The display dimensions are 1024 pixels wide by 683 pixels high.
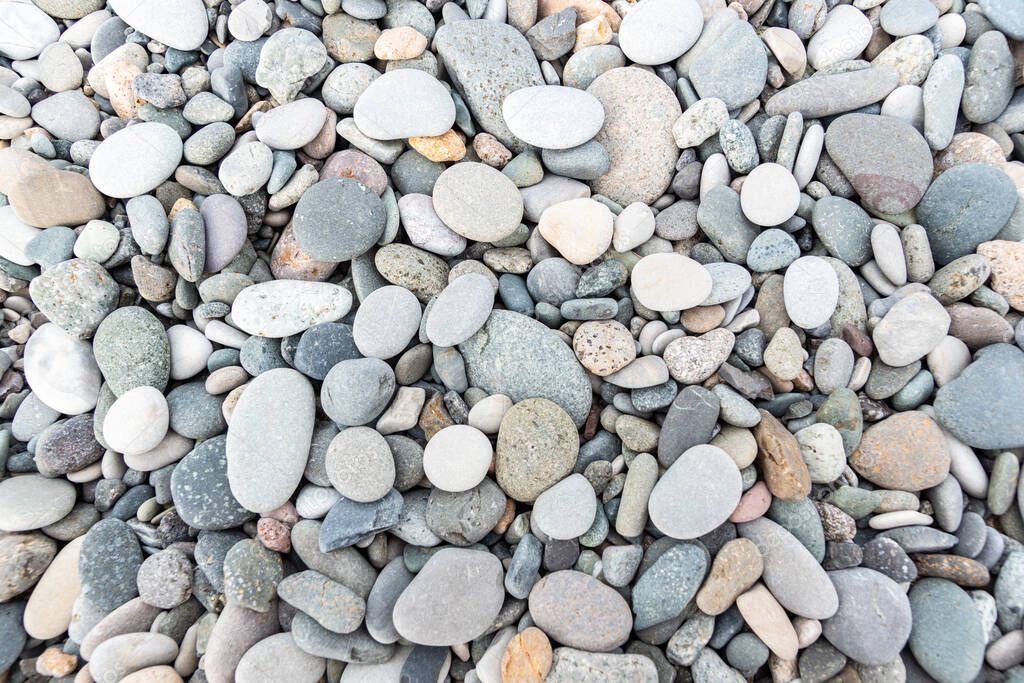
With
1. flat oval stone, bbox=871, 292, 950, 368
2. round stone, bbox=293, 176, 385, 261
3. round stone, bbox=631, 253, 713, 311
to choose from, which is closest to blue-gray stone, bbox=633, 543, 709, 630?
round stone, bbox=631, 253, 713, 311

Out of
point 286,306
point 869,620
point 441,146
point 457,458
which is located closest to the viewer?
point 869,620

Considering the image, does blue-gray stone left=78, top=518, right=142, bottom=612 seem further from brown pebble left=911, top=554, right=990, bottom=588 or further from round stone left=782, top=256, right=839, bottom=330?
brown pebble left=911, top=554, right=990, bottom=588

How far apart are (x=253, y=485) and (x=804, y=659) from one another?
1.18 meters

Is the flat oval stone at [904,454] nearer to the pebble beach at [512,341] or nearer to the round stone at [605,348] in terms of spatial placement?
the pebble beach at [512,341]

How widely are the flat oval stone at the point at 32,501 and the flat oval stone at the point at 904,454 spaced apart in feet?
5.81

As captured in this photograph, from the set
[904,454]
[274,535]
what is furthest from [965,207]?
[274,535]

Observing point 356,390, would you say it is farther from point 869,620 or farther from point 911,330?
point 911,330

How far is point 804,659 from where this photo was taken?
1.15m

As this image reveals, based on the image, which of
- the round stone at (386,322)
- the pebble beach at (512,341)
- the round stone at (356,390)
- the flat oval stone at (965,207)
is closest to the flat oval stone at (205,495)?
the pebble beach at (512,341)

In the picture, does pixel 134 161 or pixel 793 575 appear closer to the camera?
pixel 793 575

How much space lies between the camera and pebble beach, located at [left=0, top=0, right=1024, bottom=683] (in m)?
1.17

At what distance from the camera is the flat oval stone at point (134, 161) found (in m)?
1.41

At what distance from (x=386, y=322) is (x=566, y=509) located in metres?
0.57

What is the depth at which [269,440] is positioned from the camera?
1.24 m
